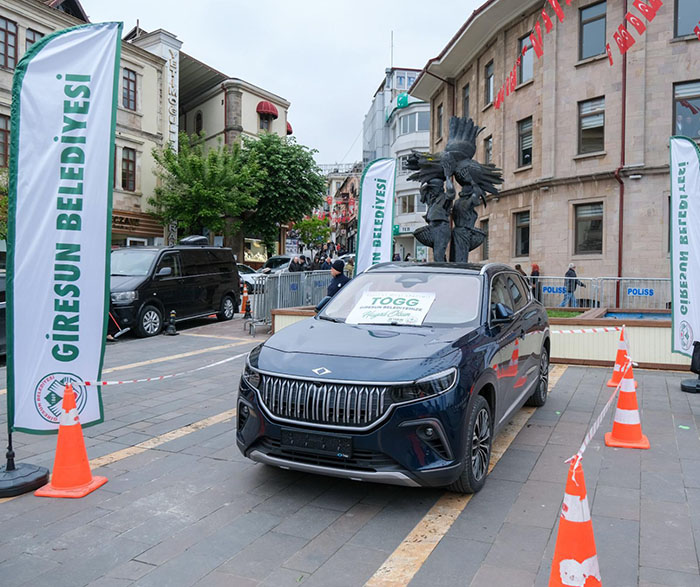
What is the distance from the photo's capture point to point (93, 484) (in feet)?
14.1

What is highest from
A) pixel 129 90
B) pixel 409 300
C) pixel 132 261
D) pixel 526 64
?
pixel 129 90

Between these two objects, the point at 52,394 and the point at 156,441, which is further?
the point at 156,441

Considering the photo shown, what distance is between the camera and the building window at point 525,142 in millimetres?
23267

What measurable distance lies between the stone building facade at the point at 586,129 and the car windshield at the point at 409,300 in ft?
45.7

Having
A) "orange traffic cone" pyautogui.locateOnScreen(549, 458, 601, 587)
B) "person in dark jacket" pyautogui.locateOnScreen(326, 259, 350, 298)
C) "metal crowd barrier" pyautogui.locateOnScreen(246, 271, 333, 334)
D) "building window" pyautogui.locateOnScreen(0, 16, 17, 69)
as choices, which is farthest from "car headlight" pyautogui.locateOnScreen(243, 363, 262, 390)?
"building window" pyautogui.locateOnScreen(0, 16, 17, 69)

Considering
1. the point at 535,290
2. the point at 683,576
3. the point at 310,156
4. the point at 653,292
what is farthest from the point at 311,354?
the point at 310,156

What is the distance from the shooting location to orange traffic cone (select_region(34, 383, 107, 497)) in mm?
4219

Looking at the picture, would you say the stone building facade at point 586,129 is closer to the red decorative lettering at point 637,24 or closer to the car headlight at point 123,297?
the red decorative lettering at point 637,24

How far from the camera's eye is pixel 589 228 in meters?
21.1

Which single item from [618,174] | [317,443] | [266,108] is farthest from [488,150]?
[317,443]

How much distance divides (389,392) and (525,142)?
21996 mm

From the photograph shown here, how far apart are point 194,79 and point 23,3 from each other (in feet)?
52.8

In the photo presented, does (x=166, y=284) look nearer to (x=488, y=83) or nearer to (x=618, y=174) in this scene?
(x=618, y=174)

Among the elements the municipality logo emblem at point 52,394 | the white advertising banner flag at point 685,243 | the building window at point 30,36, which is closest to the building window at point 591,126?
the white advertising banner flag at point 685,243
